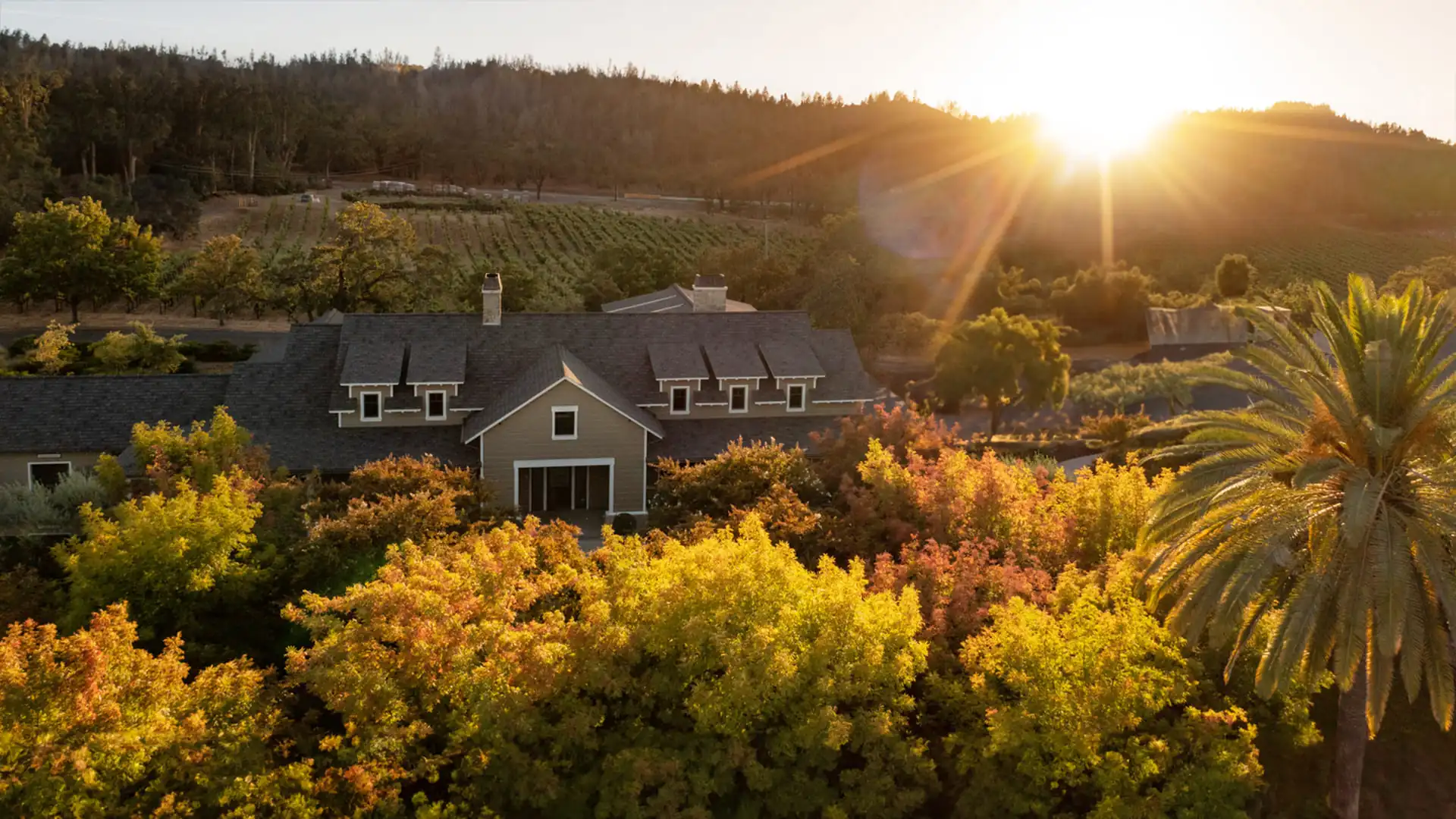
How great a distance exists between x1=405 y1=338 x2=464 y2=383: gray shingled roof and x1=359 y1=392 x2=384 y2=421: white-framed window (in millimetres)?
1087

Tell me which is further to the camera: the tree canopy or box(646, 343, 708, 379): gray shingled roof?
the tree canopy

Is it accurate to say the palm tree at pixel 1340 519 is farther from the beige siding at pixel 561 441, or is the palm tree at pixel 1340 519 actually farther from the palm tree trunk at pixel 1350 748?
the beige siding at pixel 561 441

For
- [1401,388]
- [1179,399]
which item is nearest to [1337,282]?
[1179,399]

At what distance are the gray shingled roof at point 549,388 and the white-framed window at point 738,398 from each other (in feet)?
9.44

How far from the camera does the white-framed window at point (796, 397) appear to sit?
134 ft

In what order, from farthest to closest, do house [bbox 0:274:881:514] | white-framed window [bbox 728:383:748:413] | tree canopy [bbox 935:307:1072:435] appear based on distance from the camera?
1. tree canopy [bbox 935:307:1072:435]
2. white-framed window [bbox 728:383:748:413]
3. house [bbox 0:274:881:514]

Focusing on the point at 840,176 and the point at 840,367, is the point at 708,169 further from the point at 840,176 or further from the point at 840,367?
the point at 840,367

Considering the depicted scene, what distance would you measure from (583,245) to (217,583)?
287 feet

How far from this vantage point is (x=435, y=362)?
37969 millimetres

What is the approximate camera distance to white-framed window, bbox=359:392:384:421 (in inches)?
1459

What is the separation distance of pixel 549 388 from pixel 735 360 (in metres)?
8.14

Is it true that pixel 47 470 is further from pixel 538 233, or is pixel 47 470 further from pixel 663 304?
pixel 538 233

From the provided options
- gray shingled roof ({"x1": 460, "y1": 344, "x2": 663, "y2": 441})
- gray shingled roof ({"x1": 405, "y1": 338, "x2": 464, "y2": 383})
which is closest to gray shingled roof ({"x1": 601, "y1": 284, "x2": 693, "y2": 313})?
gray shingled roof ({"x1": 460, "y1": 344, "x2": 663, "y2": 441})

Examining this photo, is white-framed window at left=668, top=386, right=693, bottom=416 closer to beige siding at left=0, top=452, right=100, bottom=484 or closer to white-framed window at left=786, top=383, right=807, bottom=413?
white-framed window at left=786, top=383, right=807, bottom=413
